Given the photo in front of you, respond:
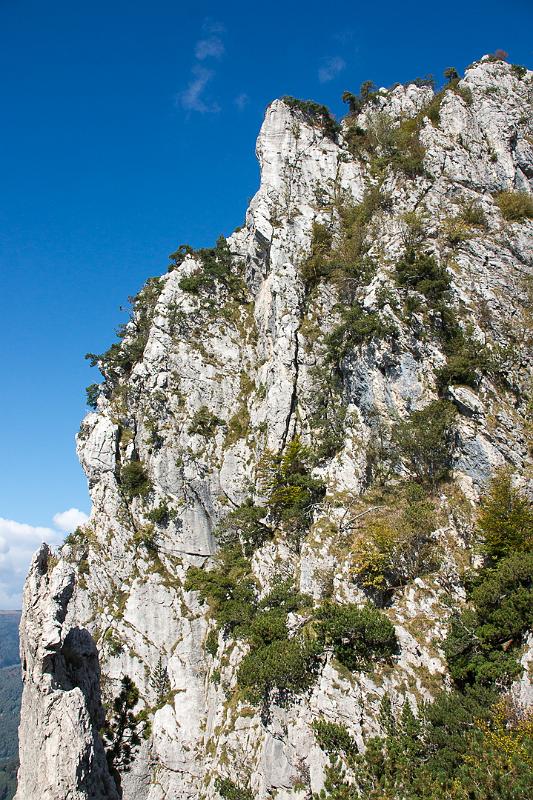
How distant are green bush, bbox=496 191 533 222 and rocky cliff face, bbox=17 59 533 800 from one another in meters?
0.79

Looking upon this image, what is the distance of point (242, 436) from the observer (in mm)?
39000

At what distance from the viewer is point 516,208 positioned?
34938 millimetres

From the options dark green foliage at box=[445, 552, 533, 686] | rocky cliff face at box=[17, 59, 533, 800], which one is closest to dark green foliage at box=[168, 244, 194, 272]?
rocky cliff face at box=[17, 59, 533, 800]

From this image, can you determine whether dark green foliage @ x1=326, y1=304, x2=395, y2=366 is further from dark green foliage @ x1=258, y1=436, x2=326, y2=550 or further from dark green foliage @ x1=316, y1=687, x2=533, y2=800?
dark green foliage @ x1=316, y1=687, x2=533, y2=800

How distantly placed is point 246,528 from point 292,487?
547 centimetres

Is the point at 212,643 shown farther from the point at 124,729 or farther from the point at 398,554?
the point at 398,554

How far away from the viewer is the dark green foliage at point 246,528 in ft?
109

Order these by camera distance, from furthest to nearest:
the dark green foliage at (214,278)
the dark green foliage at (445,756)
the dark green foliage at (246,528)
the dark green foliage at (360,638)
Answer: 1. the dark green foliage at (214,278)
2. the dark green foliage at (246,528)
3. the dark green foliage at (360,638)
4. the dark green foliage at (445,756)

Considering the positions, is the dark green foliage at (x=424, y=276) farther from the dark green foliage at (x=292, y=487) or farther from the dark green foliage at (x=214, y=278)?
the dark green foliage at (x=214, y=278)

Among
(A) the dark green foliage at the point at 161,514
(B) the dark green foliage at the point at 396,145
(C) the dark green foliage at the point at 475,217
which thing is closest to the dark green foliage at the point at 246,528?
(A) the dark green foliage at the point at 161,514

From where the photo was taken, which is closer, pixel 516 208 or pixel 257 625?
pixel 257 625

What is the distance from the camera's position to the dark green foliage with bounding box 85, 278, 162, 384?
48375mm

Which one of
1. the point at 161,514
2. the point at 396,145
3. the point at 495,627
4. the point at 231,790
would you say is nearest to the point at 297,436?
the point at 161,514

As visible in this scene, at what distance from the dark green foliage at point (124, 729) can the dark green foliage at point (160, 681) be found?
146 centimetres
